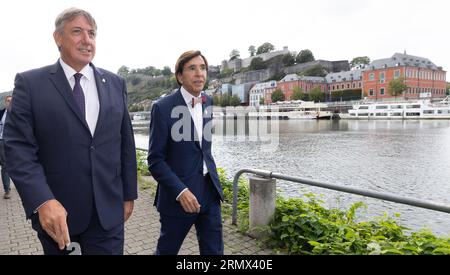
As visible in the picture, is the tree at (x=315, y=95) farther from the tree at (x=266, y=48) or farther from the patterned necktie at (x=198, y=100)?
the patterned necktie at (x=198, y=100)

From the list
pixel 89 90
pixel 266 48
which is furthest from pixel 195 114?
pixel 266 48

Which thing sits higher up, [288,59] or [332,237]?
[288,59]

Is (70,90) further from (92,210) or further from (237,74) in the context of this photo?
(237,74)

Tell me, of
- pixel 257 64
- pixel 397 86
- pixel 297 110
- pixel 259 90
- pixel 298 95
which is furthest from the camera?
pixel 257 64

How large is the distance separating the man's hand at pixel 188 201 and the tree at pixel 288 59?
131 metres

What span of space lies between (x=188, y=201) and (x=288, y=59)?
430 feet

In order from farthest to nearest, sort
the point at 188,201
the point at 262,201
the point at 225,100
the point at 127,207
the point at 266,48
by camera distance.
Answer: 1. the point at 266,48
2. the point at 225,100
3. the point at 262,201
4. the point at 188,201
5. the point at 127,207

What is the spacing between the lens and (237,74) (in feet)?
460

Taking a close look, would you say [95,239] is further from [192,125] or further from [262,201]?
[262,201]

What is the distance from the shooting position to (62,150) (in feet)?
6.33

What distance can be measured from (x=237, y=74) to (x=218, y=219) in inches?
5517

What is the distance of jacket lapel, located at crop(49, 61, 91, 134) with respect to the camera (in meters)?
1.94

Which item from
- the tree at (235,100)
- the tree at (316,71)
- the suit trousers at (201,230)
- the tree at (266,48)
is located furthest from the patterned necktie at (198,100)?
the tree at (266,48)
